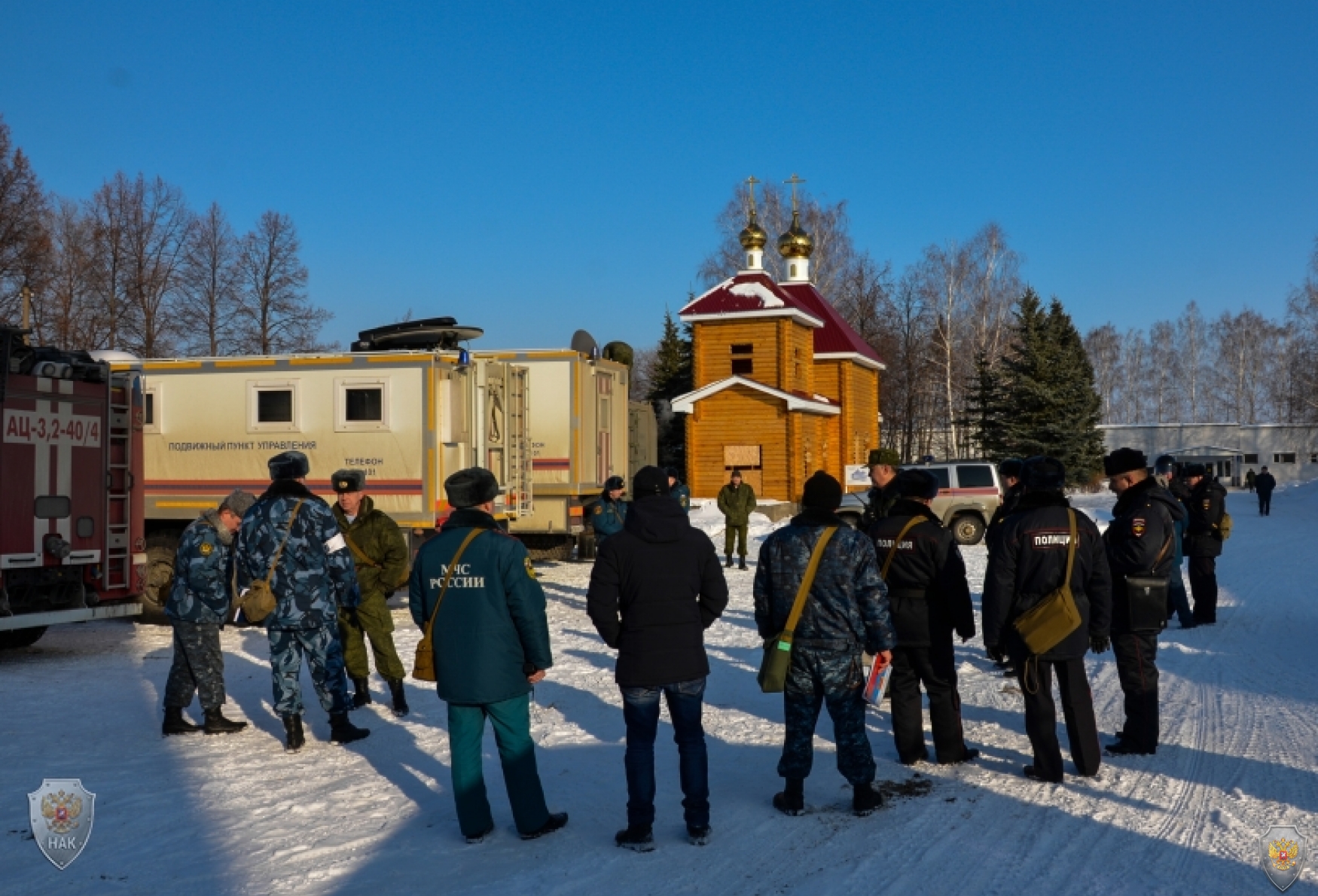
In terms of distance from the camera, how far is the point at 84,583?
10.8 meters

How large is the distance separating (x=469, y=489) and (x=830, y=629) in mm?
1937

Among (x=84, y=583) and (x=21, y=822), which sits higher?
(x=84, y=583)

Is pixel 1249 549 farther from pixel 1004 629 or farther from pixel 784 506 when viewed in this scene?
pixel 1004 629

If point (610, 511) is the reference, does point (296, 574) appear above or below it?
below

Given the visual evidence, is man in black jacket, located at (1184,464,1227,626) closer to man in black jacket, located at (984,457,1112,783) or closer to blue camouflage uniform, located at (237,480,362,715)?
man in black jacket, located at (984,457,1112,783)

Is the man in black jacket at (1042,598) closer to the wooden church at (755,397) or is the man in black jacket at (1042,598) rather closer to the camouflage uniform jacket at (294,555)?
the camouflage uniform jacket at (294,555)

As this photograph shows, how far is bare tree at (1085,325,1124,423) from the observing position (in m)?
91.7

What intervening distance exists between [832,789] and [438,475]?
888cm


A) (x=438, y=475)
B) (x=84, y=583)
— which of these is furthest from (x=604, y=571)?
(x=438, y=475)

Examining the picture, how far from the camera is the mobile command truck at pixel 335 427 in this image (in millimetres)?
14203

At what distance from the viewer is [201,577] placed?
7660 mm

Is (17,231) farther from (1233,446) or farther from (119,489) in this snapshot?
(1233,446)

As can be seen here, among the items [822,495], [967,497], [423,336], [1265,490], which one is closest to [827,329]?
[1265,490]

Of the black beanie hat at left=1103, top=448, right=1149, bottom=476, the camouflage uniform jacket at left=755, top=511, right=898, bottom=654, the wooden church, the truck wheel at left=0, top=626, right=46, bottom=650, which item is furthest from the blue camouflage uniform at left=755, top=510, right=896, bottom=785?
the wooden church
